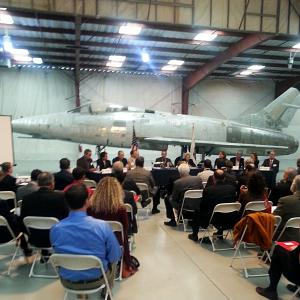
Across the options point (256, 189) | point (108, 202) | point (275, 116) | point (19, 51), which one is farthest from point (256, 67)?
point (108, 202)

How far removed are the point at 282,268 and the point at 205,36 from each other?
1254 cm

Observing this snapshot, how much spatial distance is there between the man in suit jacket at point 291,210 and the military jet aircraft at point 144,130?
9603mm

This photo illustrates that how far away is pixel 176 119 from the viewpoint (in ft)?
49.2

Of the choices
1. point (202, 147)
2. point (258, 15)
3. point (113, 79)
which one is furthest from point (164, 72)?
point (258, 15)

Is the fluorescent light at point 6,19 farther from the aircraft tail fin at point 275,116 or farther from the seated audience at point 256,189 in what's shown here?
the aircraft tail fin at point 275,116

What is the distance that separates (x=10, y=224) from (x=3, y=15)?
35.5 feet

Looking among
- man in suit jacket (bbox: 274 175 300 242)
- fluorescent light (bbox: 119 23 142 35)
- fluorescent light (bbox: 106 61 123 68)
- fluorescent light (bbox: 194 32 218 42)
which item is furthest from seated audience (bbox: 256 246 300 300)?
fluorescent light (bbox: 106 61 123 68)

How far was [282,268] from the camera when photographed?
3832 millimetres

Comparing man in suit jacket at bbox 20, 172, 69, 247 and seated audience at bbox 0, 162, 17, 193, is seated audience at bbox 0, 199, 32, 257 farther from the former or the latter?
seated audience at bbox 0, 162, 17, 193

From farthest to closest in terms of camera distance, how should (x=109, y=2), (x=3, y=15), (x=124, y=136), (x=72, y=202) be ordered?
(x=124, y=136)
(x=3, y=15)
(x=109, y=2)
(x=72, y=202)

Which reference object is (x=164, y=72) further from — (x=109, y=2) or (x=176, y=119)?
(x=109, y=2)

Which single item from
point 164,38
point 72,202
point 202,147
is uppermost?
point 164,38

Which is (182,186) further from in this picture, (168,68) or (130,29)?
(168,68)

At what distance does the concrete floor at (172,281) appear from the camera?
4.08 m
